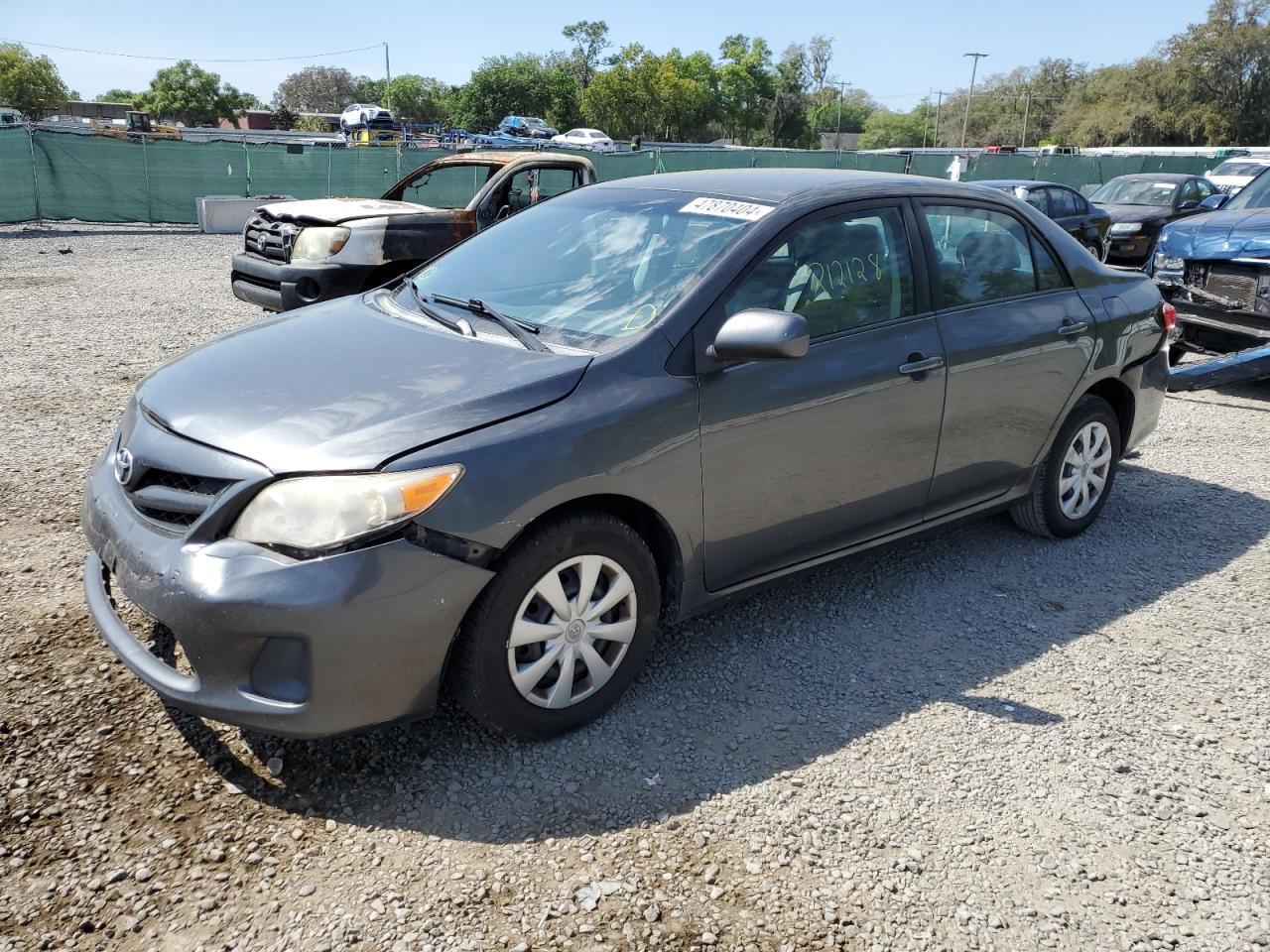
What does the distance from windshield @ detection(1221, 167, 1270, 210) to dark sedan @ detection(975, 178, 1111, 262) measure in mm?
4259

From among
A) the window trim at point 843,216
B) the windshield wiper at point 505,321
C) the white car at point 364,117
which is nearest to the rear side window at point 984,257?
the window trim at point 843,216

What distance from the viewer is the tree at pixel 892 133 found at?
387 ft

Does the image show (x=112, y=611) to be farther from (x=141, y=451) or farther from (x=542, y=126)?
(x=542, y=126)

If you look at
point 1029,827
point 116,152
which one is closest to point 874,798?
point 1029,827

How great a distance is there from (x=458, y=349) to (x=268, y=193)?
845 inches

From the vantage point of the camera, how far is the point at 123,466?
304 centimetres

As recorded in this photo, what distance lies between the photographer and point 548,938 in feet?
7.86

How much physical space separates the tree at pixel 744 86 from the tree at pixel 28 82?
185 feet

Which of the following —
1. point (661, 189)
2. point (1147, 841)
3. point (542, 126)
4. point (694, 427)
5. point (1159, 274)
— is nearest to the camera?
point (1147, 841)

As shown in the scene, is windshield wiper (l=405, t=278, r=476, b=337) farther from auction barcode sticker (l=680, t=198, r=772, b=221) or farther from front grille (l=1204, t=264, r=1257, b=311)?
front grille (l=1204, t=264, r=1257, b=311)

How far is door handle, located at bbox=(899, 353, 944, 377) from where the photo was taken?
3.81m

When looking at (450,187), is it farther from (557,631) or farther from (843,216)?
(557,631)

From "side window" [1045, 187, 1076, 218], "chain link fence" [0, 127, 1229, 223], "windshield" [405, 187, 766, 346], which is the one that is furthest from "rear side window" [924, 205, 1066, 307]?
"chain link fence" [0, 127, 1229, 223]

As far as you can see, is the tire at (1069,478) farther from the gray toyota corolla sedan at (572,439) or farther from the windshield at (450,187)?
the windshield at (450,187)
